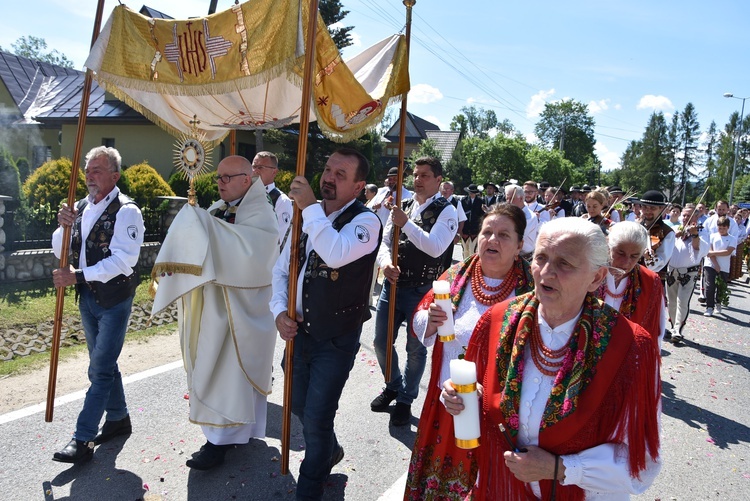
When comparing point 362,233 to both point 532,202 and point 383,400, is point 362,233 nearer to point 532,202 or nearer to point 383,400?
point 383,400

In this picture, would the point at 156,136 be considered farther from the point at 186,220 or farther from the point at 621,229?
the point at 621,229

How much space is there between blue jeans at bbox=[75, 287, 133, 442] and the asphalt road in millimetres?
287

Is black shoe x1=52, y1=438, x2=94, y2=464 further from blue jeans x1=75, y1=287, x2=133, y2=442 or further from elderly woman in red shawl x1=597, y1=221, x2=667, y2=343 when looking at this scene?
elderly woman in red shawl x1=597, y1=221, x2=667, y2=343

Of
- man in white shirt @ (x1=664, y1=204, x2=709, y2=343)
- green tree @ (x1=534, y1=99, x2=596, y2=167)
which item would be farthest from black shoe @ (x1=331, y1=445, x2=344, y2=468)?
green tree @ (x1=534, y1=99, x2=596, y2=167)

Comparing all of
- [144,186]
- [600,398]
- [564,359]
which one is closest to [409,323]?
[564,359]

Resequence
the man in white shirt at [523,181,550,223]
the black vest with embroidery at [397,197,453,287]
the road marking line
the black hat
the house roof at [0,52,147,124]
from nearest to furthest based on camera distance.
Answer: the road marking line
the black vest with embroidery at [397,197,453,287]
the black hat
the man in white shirt at [523,181,550,223]
the house roof at [0,52,147,124]

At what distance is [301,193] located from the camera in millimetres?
2969

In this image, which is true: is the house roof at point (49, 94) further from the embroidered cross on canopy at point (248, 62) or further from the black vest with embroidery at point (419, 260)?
the black vest with embroidery at point (419, 260)

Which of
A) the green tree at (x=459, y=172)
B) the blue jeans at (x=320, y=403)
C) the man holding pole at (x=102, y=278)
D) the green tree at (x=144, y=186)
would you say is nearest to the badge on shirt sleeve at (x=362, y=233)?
the blue jeans at (x=320, y=403)

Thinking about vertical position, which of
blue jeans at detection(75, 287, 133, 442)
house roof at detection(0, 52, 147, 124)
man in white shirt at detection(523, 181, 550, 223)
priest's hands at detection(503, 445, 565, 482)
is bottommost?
blue jeans at detection(75, 287, 133, 442)

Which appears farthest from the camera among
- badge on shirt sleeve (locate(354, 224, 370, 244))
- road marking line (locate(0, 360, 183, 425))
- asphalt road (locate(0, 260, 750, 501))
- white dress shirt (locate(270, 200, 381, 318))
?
road marking line (locate(0, 360, 183, 425))

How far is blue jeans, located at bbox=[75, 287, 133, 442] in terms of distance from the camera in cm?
359

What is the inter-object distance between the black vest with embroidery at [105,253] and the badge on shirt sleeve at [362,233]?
73.9 inches

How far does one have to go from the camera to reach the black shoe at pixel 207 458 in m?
3.56
